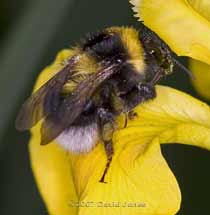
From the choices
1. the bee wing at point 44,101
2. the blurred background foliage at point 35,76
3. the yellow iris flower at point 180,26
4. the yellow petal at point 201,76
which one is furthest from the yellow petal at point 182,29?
the blurred background foliage at point 35,76

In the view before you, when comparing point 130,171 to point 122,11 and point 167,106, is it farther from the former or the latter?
point 122,11

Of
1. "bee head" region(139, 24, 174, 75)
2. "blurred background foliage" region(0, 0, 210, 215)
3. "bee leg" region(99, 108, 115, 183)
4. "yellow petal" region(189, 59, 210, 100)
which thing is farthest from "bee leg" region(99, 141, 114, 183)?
Result: "blurred background foliage" region(0, 0, 210, 215)

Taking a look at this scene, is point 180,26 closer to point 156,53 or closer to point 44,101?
point 156,53

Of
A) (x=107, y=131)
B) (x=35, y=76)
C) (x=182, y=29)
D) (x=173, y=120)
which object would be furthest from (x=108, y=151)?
(x=35, y=76)

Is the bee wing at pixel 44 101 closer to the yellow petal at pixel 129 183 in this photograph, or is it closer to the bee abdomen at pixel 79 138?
the bee abdomen at pixel 79 138

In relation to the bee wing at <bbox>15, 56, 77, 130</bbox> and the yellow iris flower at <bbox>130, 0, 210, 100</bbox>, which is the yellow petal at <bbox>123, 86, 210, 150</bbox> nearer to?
the yellow iris flower at <bbox>130, 0, 210, 100</bbox>

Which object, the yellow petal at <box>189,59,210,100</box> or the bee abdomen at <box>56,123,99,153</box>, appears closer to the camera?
the bee abdomen at <box>56,123,99,153</box>
